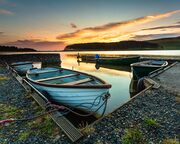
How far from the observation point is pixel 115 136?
357cm

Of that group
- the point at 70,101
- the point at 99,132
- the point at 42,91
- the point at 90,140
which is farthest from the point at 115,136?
the point at 42,91

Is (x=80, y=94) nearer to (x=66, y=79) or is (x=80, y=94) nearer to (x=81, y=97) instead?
(x=81, y=97)

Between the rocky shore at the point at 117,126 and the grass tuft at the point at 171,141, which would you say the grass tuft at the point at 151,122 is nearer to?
the rocky shore at the point at 117,126

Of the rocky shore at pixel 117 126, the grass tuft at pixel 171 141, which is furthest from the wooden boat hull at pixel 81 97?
the grass tuft at pixel 171 141

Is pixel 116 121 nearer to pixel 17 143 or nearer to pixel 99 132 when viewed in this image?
pixel 99 132

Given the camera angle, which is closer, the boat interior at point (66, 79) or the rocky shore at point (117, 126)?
the rocky shore at point (117, 126)

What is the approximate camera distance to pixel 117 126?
402 centimetres

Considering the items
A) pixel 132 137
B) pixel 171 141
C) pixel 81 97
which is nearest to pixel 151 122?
pixel 171 141

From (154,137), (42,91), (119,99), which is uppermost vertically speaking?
(42,91)

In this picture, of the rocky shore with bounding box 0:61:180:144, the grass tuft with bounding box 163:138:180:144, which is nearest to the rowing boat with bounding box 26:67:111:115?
the rocky shore with bounding box 0:61:180:144

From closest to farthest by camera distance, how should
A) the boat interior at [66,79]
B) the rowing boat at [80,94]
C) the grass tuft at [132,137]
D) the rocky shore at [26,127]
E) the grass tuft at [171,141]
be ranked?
the grass tuft at [171,141], the grass tuft at [132,137], the rocky shore at [26,127], the rowing boat at [80,94], the boat interior at [66,79]

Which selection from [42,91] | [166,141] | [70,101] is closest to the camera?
[166,141]

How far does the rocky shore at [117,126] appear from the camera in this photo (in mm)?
3473

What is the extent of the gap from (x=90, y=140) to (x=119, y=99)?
6.17m
